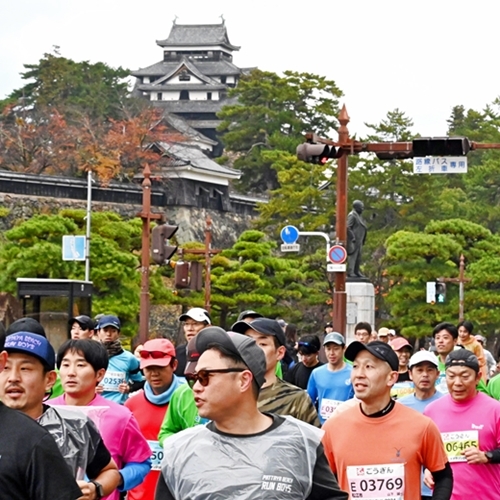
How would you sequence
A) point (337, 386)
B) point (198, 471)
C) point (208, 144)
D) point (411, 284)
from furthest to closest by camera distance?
1. point (208, 144)
2. point (411, 284)
3. point (337, 386)
4. point (198, 471)

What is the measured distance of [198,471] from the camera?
3969 mm

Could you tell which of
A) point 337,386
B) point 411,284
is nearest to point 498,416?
point 337,386

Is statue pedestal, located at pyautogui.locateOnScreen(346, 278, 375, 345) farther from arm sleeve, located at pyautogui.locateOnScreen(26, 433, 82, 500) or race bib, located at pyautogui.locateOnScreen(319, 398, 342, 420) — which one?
arm sleeve, located at pyautogui.locateOnScreen(26, 433, 82, 500)

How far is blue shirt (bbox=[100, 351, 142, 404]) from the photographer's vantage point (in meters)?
9.85

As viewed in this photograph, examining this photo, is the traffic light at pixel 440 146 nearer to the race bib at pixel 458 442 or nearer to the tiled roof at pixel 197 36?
the race bib at pixel 458 442

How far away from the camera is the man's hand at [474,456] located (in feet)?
23.4

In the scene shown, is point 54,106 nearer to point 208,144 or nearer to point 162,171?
point 162,171

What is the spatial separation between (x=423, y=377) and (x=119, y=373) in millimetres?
3047

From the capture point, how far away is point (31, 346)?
4.23 metres

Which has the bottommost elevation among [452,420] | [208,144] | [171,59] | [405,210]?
[452,420]

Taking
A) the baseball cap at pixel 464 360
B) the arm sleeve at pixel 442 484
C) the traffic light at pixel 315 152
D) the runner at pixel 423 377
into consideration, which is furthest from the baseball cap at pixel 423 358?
the traffic light at pixel 315 152

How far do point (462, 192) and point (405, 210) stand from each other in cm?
768

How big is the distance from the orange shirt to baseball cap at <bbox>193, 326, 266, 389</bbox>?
1.98 meters

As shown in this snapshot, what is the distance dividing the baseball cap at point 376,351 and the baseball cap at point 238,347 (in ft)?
6.76
